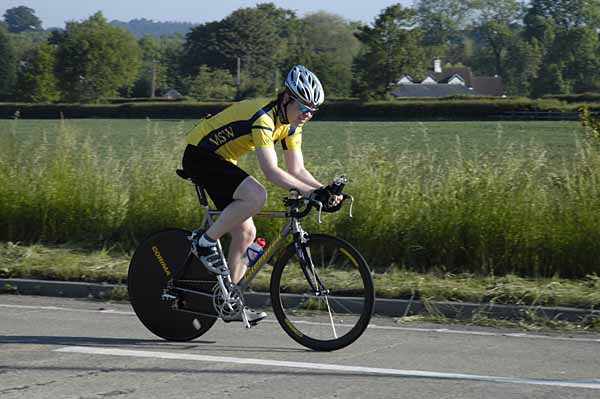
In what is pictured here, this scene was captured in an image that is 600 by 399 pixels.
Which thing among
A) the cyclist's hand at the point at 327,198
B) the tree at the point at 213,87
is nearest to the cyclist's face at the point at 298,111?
the cyclist's hand at the point at 327,198

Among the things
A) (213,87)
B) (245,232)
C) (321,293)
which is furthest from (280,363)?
(213,87)

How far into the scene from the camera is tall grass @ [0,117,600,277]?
10.1m

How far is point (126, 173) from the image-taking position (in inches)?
497

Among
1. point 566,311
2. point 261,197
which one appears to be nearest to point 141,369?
point 261,197

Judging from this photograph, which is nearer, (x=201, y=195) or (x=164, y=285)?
(x=201, y=195)

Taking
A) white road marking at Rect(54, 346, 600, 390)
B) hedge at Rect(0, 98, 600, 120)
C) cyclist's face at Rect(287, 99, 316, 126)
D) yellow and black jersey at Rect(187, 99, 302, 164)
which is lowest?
hedge at Rect(0, 98, 600, 120)

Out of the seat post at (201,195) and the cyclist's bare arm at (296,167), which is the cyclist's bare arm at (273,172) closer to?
the cyclist's bare arm at (296,167)

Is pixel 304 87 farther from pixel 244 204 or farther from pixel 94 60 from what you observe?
pixel 94 60

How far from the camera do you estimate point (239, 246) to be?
6.89m

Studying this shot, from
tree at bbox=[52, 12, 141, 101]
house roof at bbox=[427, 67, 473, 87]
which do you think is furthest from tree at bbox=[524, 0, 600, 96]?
tree at bbox=[52, 12, 141, 101]

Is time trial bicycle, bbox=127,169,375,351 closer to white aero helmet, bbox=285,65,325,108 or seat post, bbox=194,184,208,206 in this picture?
seat post, bbox=194,184,208,206

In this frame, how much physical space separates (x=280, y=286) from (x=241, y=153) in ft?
3.16

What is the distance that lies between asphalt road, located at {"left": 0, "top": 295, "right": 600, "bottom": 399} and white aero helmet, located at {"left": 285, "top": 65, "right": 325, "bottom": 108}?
1704 millimetres

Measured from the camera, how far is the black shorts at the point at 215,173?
6.68 meters
